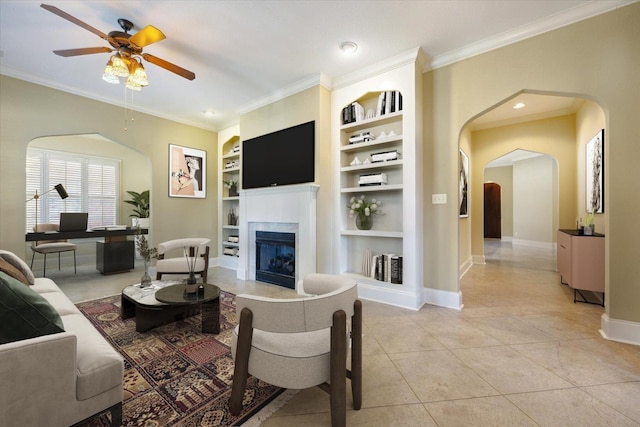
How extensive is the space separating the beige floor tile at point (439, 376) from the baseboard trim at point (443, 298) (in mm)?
1077

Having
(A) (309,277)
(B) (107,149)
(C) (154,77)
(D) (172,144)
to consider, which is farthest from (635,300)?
(B) (107,149)

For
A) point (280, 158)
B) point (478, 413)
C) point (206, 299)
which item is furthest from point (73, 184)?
point (478, 413)

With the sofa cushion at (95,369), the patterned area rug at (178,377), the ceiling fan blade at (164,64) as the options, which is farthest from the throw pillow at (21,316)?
the ceiling fan blade at (164,64)

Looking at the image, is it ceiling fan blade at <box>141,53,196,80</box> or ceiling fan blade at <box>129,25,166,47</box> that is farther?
ceiling fan blade at <box>141,53,196,80</box>

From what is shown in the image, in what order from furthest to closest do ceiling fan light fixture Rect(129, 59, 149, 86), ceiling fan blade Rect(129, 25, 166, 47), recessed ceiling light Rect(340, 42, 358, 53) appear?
recessed ceiling light Rect(340, 42, 358, 53)
ceiling fan light fixture Rect(129, 59, 149, 86)
ceiling fan blade Rect(129, 25, 166, 47)

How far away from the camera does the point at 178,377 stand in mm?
1764

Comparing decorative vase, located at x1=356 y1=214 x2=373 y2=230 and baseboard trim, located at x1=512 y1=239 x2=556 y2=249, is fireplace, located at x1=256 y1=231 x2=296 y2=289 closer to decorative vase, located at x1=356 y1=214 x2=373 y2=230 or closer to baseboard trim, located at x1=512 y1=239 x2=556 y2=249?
decorative vase, located at x1=356 y1=214 x2=373 y2=230

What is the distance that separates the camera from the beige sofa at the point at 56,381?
1.01 meters

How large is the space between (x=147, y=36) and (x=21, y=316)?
230cm

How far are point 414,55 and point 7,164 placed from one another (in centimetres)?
531

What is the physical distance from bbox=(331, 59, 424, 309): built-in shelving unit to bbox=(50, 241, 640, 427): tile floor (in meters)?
0.47

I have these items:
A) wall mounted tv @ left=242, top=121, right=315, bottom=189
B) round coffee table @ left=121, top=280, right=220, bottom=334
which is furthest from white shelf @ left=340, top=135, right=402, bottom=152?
round coffee table @ left=121, top=280, right=220, bottom=334

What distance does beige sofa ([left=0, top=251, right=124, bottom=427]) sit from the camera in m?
1.01

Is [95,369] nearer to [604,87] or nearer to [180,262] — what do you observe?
[180,262]
